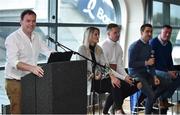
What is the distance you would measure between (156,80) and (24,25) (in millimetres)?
2291

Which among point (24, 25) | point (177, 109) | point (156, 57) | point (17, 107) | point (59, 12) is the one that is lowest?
point (177, 109)

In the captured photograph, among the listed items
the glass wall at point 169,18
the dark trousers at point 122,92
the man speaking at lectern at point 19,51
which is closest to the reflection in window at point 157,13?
the glass wall at point 169,18

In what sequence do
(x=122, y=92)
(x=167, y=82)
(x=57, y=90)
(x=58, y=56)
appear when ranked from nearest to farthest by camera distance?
(x=57, y=90)
(x=58, y=56)
(x=122, y=92)
(x=167, y=82)

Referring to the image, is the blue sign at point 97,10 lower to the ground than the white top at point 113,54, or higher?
higher

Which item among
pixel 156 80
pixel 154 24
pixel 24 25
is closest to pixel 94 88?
pixel 156 80

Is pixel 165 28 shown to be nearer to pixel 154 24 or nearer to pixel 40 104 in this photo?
pixel 154 24

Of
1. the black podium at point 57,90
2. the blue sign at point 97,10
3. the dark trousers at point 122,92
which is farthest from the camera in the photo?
the blue sign at point 97,10

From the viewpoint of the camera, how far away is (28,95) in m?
2.78

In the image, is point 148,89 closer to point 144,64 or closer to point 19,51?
point 144,64

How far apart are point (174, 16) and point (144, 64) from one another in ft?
10.1

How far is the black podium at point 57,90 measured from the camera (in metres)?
2.58

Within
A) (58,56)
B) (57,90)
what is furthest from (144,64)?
(57,90)

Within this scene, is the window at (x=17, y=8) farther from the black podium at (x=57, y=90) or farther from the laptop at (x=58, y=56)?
the black podium at (x=57, y=90)

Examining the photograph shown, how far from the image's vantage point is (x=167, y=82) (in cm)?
501
